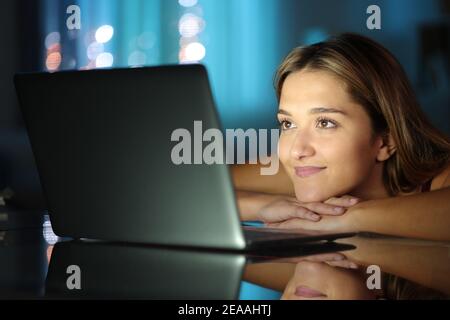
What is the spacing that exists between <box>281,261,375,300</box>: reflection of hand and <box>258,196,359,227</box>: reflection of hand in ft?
1.53

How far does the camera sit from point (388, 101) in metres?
1.80

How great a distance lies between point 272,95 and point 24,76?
3.07 meters

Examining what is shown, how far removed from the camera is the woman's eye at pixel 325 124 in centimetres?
173

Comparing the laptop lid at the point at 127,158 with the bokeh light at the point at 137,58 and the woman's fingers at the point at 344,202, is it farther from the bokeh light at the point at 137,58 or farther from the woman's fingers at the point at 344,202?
the bokeh light at the point at 137,58

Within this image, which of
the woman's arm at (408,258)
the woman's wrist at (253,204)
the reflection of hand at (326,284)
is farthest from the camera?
the woman's wrist at (253,204)

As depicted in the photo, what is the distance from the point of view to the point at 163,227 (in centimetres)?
101

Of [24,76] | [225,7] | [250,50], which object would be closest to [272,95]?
[250,50]

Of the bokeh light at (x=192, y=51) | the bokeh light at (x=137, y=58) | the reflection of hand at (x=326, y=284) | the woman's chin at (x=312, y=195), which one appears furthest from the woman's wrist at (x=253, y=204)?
the bokeh light at (x=137, y=58)

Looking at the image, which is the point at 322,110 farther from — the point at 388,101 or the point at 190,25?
the point at 190,25

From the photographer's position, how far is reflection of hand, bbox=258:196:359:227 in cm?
132

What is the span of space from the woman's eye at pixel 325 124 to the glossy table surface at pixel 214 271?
60 centimetres

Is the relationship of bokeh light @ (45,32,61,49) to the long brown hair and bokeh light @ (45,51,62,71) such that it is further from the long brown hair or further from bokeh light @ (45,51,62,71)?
the long brown hair

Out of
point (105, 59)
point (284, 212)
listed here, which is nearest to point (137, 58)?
point (105, 59)
